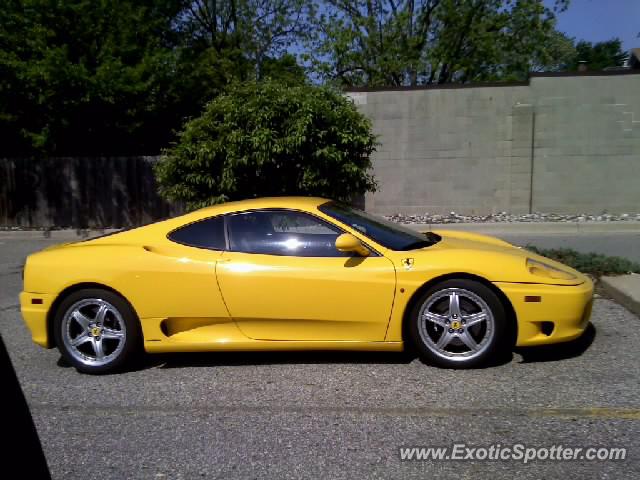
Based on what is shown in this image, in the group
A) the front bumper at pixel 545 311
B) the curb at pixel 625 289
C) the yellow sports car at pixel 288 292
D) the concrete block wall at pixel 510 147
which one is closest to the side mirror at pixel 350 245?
the yellow sports car at pixel 288 292

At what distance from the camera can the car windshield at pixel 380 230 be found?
4.81 m

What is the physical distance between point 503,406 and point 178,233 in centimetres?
269

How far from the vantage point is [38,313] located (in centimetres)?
478

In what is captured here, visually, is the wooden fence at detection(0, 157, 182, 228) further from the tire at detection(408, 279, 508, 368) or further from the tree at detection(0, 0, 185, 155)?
the tire at detection(408, 279, 508, 368)

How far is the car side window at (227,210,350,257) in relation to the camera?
4699 mm

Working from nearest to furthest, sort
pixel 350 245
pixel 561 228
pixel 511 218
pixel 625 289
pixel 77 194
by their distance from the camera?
pixel 350 245
pixel 625 289
pixel 561 228
pixel 511 218
pixel 77 194

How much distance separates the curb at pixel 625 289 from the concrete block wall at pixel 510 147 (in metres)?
8.92

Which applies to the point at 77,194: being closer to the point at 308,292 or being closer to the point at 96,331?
the point at 96,331

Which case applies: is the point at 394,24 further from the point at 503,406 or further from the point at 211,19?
the point at 503,406

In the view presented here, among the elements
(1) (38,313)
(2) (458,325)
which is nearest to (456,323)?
(2) (458,325)

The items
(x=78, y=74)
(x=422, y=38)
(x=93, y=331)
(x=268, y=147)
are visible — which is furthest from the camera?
(x=422, y=38)

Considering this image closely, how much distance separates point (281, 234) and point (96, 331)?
158 cm

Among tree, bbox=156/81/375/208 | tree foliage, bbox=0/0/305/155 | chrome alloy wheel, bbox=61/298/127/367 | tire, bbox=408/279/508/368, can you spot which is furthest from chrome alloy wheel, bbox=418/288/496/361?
tree foliage, bbox=0/0/305/155

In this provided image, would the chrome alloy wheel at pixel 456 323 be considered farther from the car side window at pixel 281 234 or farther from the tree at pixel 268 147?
the tree at pixel 268 147
